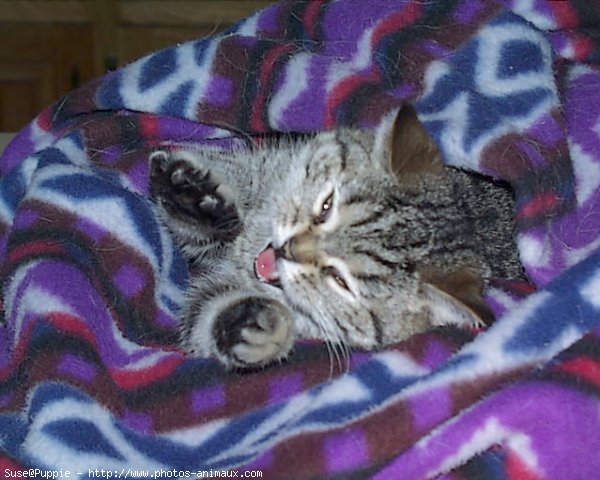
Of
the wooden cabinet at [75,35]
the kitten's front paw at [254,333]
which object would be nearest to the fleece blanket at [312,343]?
the kitten's front paw at [254,333]

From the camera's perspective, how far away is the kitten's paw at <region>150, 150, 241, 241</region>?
1.32m

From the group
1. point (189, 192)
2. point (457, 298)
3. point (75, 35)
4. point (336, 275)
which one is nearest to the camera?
point (457, 298)

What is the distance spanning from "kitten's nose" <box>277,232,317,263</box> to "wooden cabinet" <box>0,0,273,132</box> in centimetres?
137

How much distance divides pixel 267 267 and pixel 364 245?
175 mm

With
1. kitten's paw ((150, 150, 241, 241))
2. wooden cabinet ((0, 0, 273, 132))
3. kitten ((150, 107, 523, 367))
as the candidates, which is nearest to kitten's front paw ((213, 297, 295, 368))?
kitten ((150, 107, 523, 367))

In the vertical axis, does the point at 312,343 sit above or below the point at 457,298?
below

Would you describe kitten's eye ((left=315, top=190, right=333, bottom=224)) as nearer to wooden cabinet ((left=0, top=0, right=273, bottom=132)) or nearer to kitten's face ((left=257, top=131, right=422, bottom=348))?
kitten's face ((left=257, top=131, right=422, bottom=348))

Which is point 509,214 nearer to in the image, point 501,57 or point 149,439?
point 501,57

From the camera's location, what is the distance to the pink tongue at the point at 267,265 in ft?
4.32

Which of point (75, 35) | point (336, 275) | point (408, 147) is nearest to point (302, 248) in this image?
point (336, 275)

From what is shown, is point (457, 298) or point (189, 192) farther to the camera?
point (189, 192)

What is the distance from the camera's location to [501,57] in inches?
49.4

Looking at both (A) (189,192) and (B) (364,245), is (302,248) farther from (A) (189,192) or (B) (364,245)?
(A) (189,192)

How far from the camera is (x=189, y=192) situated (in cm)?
134
